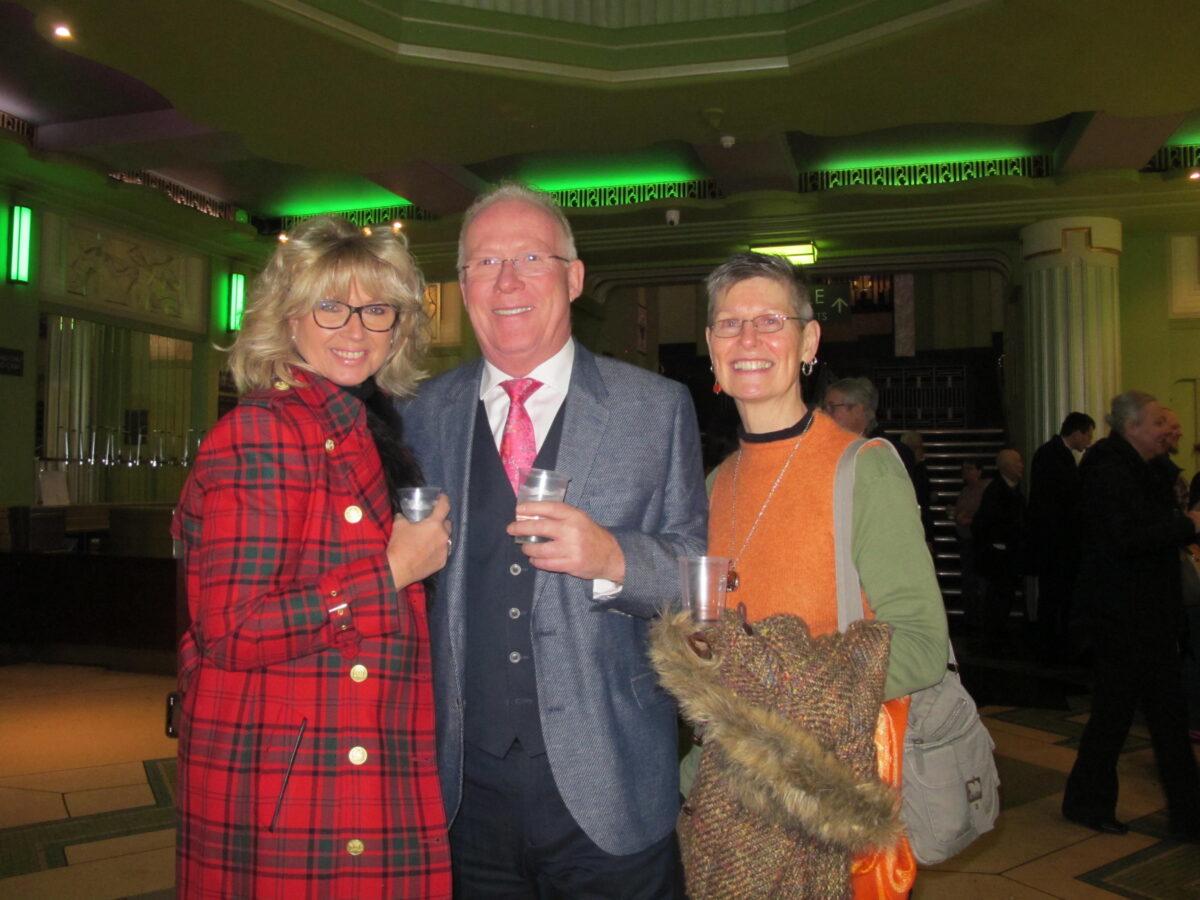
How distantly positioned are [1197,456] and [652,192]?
638 cm

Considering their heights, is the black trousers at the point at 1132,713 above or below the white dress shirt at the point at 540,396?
below

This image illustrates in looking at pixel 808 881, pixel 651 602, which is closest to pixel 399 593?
pixel 651 602

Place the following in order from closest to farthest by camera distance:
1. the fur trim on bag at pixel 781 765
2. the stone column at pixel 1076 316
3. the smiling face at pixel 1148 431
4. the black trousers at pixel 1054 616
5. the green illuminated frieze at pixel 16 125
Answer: the fur trim on bag at pixel 781 765, the smiling face at pixel 1148 431, the black trousers at pixel 1054 616, the green illuminated frieze at pixel 16 125, the stone column at pixel 1076 316

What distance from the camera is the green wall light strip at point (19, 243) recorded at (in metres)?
8.36

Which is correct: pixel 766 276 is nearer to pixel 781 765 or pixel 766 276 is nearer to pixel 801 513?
pixel 801 513

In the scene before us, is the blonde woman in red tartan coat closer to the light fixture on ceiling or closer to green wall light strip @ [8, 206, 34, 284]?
green wall light strip @ [8, 206, 34, 284]

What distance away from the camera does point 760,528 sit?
66.1 inches

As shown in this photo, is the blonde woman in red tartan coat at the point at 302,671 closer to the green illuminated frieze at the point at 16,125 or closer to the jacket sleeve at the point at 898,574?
the jacket sleeve at the point at 898,574

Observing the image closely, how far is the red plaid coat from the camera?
1.38 metres

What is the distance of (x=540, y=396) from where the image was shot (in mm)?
1784

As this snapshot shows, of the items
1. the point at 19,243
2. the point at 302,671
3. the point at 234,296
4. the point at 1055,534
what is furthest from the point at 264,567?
the point at 234,296

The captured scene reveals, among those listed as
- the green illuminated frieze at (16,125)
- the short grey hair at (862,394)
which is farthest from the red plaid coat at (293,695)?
the green illuminated frieze at (16,125)

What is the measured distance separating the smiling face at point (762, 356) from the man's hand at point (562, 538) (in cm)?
45

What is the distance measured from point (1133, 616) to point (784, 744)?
3.13 meters
